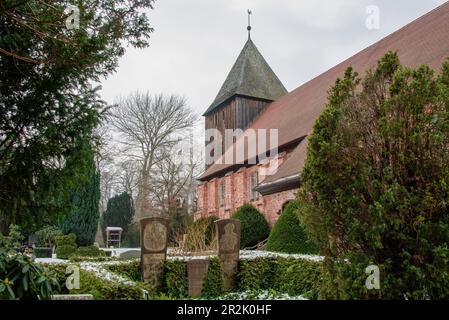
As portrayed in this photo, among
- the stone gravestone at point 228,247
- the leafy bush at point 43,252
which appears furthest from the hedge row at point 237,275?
the leafy bush at point 43,252

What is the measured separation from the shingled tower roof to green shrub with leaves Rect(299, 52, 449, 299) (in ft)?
68.6

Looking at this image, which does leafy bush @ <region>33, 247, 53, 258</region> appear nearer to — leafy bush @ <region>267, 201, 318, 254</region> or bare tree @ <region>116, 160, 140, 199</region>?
leafy bush @ <region>267, 201, 318, 254</region>

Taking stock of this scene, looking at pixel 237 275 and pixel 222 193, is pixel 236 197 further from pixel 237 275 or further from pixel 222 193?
pixel 237 275

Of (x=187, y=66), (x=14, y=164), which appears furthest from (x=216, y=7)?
(x=187, y=66)

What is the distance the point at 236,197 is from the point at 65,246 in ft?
29.4

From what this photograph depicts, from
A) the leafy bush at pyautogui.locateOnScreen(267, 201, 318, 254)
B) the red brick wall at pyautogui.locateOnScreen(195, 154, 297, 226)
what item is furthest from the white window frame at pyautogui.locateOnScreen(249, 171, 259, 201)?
the leafy bush at pyautogui.locateOnScreen(267, 201, 318, 254)

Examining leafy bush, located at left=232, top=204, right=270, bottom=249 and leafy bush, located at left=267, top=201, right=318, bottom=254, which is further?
leafy bush, located at left=232, top=204, right=270, bottom=249

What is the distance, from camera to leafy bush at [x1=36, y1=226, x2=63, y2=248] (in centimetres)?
1892

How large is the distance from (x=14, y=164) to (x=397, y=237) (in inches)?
195

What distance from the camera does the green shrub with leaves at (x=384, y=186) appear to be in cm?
378

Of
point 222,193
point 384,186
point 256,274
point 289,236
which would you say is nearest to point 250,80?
point 222,193

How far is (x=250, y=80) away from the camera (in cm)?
2605

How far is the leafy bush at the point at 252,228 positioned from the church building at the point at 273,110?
399mm

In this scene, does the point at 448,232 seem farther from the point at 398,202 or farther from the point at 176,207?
the point at 176,207
